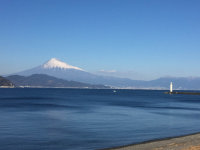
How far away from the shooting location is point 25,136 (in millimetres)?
26234

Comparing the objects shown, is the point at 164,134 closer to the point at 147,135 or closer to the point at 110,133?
the point at 147,135

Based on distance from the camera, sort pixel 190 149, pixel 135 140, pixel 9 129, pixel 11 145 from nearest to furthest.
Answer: pixel 190 149 < pixel 11 145 < pixel 135 140 < pixel 9 129

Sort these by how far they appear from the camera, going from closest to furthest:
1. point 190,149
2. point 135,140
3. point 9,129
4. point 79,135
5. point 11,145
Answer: point 190,149 < point 11,145 < point 135,140 < point 79,135 < point 9,129

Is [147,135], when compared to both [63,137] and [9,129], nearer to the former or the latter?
[63,137]

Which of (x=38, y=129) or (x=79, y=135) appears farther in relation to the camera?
(x=38, y=129)

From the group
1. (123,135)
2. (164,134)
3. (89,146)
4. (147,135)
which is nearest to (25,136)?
(89,146)

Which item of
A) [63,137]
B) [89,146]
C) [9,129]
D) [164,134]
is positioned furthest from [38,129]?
[164,134]

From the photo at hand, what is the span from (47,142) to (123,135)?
7373 mm

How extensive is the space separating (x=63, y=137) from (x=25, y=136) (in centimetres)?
338

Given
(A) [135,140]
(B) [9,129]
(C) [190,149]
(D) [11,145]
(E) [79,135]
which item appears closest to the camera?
(C) [190,149]

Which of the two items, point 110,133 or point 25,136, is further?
point 110,133

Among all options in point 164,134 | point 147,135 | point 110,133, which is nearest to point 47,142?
point 110,133

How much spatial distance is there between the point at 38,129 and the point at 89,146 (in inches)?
395

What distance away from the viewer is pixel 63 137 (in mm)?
26031
